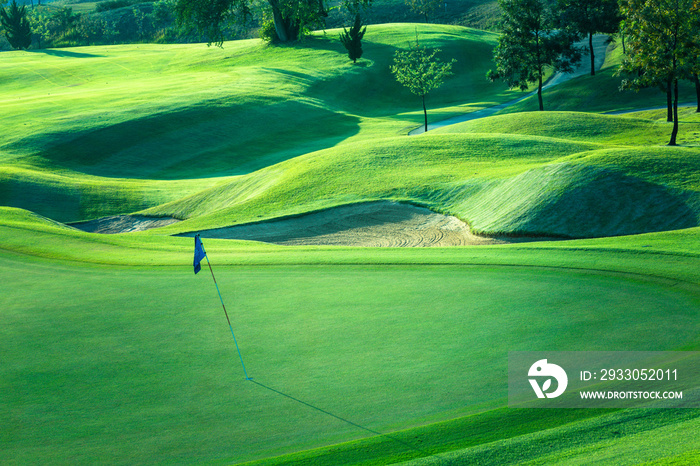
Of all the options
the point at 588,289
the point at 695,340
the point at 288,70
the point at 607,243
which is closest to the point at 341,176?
the point at 607,243

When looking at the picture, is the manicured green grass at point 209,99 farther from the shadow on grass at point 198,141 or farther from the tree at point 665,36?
the tree at point 665,36

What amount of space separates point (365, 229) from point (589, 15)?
4540 centimetres

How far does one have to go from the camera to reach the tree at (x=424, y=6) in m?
108

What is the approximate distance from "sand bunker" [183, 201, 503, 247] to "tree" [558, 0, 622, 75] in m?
42.3

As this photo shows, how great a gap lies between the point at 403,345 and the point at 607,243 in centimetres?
707

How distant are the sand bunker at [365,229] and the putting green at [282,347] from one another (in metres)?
7.64

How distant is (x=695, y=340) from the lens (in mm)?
6598

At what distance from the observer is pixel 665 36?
26891mm

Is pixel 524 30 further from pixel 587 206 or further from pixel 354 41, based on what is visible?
pixel 587 206

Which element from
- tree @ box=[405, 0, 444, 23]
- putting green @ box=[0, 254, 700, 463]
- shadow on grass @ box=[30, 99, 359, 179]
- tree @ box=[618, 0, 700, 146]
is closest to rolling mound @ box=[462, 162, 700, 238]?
putting green @ box=[0, 254, 700, 463]

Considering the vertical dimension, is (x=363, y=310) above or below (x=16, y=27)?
below

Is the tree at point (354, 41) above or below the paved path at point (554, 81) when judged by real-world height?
above

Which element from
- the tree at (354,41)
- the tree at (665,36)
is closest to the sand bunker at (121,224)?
the tree at (665,36)

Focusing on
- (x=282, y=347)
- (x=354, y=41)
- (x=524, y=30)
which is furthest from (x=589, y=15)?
(x=282, y=347)
